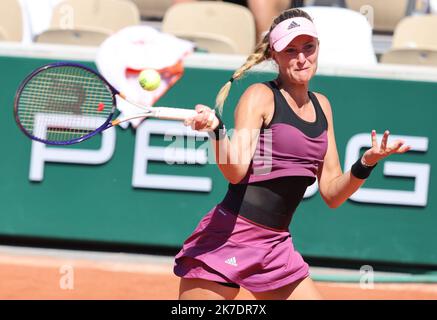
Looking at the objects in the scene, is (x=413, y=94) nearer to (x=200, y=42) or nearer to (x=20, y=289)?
(x=200, y=42)

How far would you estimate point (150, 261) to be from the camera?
6176 millimetres

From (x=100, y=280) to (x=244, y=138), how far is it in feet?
9.32

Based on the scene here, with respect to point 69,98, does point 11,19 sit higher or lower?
higher

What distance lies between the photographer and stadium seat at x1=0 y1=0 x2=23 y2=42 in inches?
263

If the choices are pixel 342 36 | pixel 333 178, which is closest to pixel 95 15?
pixel 342 36

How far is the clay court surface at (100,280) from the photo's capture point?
5605 millimetres

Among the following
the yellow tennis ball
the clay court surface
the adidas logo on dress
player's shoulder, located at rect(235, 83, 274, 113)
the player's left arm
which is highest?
the yellow tennis ball

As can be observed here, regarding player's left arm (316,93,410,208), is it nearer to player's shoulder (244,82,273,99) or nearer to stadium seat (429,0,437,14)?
player's shoulder (244,82,273,99)

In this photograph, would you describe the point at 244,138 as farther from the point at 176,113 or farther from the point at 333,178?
the point at 333,178

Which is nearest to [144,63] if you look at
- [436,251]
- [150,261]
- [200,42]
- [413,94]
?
[200,42]

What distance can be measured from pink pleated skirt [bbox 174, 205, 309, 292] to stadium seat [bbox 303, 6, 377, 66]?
2.89 m

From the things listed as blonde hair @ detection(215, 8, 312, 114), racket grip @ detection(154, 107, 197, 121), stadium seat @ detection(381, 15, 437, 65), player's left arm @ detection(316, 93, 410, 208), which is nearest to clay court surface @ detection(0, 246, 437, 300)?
stadium seat @ detection(381, 15, 437, 65)

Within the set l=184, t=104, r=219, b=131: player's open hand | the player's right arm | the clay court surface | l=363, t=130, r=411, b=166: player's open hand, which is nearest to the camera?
l=184, t=104, r=219, b=131: player's open hand

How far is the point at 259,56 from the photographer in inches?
138
